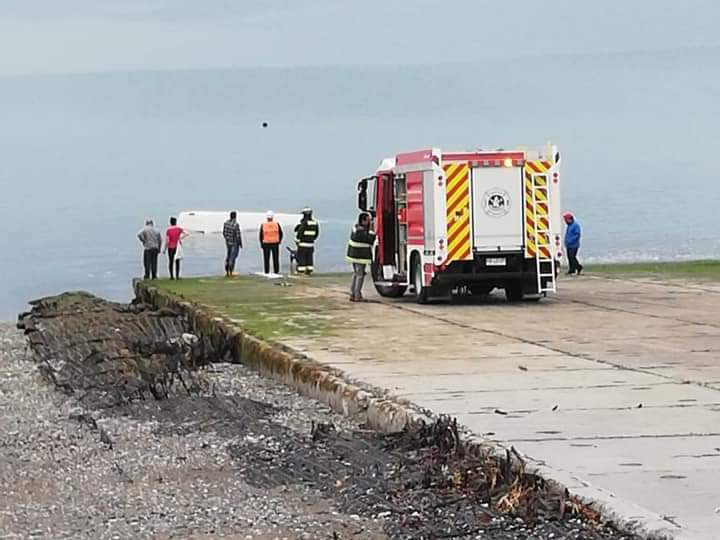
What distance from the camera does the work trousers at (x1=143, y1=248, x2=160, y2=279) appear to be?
33.4 metres

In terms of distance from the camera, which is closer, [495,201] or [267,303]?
[495,201]

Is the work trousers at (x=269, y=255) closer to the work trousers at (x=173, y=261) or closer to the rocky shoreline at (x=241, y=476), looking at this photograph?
the work trousers at (x=173, y=261)

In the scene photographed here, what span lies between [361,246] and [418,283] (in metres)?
1.19

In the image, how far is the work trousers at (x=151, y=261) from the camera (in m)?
33.4

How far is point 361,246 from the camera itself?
2439 cm

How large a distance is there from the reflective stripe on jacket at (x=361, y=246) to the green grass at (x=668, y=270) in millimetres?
9083

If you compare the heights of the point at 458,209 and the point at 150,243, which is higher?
the point at 458,209

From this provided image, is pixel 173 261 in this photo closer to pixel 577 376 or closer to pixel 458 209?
pixel 458 209

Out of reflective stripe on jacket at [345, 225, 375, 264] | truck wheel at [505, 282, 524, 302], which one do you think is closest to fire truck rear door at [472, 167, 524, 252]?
truck wheel at [505, 282, 524, 302]

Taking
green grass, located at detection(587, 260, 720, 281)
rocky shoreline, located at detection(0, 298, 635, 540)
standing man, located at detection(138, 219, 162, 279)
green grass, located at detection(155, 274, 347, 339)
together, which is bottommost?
rocky shoreline, located at detection(0, 298, 635, 540)

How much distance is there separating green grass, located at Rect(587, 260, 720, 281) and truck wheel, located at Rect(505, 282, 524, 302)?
714 cm

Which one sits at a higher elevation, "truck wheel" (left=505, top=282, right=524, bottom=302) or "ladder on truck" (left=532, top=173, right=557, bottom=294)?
"ladder on truck" (left=532, top=173, right=557, bottom=294)

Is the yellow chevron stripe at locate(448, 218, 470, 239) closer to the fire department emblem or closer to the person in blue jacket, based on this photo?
the fire department emblem

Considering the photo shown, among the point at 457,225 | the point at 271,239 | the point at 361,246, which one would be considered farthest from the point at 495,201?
the point at 271,239
